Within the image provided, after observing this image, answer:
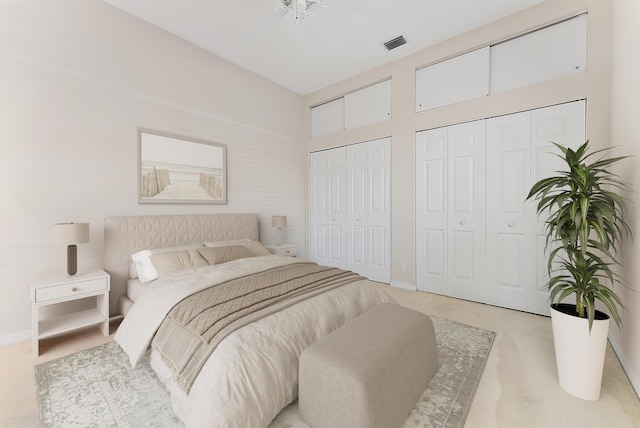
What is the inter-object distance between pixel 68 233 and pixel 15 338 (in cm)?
109

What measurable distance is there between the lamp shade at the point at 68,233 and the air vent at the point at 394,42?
4018mm

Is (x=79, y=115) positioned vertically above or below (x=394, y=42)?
below

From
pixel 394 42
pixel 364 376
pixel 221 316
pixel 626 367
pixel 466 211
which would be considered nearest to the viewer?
pixel 364 376

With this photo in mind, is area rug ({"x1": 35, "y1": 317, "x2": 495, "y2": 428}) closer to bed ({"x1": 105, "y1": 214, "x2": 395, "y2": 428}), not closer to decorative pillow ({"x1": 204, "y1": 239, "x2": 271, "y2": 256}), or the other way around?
bed ({"x1": 105, "y1": 214, "x2": 395, "y2": 428})

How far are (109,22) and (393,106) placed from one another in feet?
11.8

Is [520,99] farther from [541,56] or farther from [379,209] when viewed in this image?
[379,209]

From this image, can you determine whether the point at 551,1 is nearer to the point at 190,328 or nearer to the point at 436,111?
the point at 436,111

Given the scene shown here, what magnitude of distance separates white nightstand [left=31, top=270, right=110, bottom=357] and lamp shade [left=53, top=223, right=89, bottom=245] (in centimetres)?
34

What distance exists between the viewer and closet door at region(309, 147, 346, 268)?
4598 mm

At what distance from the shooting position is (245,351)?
1.37 metres

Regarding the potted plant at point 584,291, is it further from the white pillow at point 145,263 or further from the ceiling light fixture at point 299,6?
the white pillow at point 145,263

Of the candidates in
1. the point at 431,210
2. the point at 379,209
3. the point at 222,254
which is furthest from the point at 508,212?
the point at 222,254

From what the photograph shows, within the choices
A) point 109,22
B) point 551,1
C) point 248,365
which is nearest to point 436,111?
point 551,1

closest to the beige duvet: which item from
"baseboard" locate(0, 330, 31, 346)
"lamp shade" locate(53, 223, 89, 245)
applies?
"lamp shade" locate(53, 223, 89, 245)
